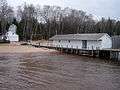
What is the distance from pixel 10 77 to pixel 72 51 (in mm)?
37843

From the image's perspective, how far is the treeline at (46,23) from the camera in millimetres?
101850

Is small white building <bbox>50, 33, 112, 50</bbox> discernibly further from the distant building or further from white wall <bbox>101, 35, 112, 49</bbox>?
the distant building

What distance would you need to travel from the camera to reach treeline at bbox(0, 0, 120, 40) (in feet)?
334

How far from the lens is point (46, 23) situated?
113188mm

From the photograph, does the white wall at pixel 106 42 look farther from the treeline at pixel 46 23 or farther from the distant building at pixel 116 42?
the treeline at pixel 46 23

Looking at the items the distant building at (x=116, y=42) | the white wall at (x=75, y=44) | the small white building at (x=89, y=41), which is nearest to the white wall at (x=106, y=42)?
the small white building at (x=89, y=41)

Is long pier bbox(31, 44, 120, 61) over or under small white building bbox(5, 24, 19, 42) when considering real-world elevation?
under

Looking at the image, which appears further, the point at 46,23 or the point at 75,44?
the point at 46,23

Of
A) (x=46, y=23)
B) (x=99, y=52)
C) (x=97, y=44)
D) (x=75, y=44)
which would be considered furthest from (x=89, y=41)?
(x=46, y=23)

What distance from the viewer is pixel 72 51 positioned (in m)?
63.4

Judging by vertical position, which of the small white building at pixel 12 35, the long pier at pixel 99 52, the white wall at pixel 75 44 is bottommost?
the long pier at pixel 99 52

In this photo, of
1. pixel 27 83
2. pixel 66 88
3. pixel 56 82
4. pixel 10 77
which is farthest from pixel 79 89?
pixel 10 77

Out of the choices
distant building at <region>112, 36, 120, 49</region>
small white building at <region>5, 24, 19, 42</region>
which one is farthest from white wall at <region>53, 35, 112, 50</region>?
small white building at <region>5, 24, 19, 42</region>

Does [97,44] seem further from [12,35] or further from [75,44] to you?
[12,35]
